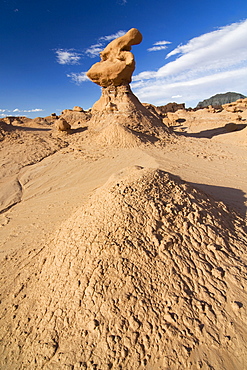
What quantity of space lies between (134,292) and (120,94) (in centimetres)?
1148

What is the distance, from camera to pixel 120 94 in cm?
1128

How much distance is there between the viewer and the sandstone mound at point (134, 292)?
1.58 m

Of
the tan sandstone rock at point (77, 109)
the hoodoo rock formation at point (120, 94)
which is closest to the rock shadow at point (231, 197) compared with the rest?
the hoodoo rock formation at point (120, 94)

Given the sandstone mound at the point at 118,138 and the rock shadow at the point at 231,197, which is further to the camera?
the sandstone mound at the point at 118,138

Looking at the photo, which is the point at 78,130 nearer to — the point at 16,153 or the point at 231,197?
the point at 16,153

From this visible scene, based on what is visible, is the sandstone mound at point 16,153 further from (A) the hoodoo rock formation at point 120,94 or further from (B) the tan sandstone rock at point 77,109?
(B) the tan sandstone rock at point 77,109

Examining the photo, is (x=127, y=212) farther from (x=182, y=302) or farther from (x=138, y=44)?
(x=138, y=44)

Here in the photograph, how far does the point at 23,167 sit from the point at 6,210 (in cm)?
320

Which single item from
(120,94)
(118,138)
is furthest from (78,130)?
(118,138)

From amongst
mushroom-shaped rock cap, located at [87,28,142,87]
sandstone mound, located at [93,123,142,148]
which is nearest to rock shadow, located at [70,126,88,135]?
sandstone mound, located at [93,123,142,148]

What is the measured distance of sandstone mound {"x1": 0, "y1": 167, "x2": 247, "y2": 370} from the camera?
1577 millimetres

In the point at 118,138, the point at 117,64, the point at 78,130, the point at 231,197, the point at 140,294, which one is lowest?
the point at 231,197

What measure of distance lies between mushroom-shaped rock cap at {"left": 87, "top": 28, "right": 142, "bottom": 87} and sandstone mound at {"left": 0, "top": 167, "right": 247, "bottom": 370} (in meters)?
10.4

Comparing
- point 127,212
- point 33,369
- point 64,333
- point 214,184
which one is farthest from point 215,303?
point 214,184
